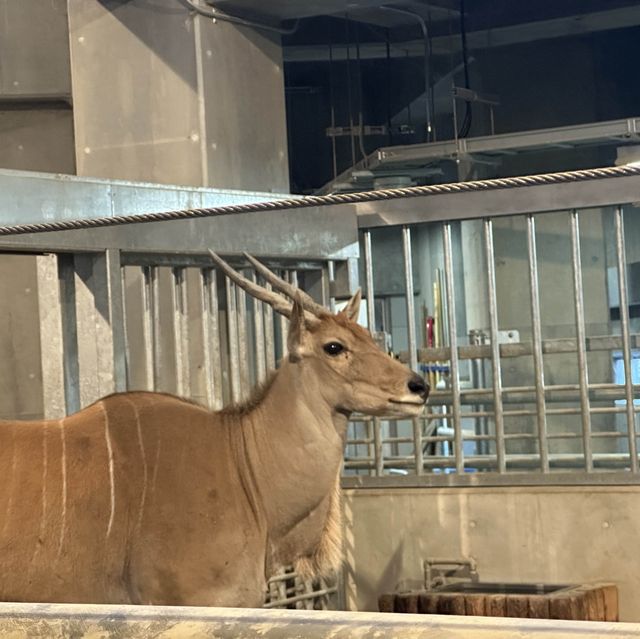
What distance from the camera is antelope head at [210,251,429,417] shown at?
12.6ft

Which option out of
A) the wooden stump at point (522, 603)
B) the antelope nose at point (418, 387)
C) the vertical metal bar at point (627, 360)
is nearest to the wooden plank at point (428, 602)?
the wooden stump at point (522, 603)

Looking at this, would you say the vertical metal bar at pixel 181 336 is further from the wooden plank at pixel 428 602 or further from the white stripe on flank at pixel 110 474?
the wooden plank at pixel 428 602

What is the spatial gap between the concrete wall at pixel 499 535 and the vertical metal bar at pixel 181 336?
0.92m

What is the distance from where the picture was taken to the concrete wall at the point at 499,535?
4.69 m

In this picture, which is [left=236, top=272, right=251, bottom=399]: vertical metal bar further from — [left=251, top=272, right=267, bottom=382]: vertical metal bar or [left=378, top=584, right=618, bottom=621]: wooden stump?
[left=378, top=584, right=618, bottom=621]: wooden stump

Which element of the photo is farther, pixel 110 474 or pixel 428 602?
pixel 428 602

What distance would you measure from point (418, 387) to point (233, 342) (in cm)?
130

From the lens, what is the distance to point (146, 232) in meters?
4.56

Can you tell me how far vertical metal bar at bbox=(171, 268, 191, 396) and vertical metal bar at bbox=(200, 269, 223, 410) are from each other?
8 centimetres

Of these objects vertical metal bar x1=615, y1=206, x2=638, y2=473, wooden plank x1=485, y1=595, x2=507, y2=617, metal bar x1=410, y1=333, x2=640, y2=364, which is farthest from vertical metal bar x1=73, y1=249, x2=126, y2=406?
vertical metal bar x1=615, y1=206, x2=638, y2=473

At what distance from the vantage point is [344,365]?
12.8 ft

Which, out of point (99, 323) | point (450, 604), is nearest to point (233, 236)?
point (99, 323)

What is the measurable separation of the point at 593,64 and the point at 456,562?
569 cm

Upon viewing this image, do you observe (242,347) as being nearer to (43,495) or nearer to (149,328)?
(149,328)
